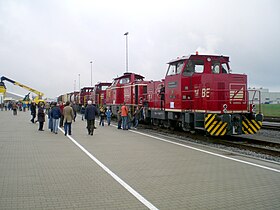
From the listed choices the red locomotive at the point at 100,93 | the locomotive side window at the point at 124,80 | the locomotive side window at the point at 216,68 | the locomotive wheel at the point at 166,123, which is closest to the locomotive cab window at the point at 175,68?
the locomotive side window at the point at 216,68

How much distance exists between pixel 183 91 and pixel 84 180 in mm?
8104

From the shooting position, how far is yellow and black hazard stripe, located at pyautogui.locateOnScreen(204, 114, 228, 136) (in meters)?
11.8

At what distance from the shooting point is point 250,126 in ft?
40.5

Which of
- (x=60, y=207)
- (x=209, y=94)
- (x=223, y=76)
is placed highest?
(x=223, y=76)

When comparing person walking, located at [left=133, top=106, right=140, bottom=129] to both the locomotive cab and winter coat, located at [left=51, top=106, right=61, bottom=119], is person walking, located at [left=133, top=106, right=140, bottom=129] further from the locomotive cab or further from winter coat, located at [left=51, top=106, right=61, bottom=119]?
winter coat, located at [left=51, top=106, right=61, bottom=119]

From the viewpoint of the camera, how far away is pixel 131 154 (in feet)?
29.6

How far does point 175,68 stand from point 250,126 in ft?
14.4

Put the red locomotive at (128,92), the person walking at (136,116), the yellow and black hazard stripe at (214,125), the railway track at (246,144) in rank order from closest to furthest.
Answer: the railway track at (246,144)
the yellow and black hazard stripe at (214,125)
the person walking at (136,116)
the red locomotive at (128,92)

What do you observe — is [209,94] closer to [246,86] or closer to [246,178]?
[246,86]

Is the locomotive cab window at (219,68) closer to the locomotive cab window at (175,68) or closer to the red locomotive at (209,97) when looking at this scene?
the red locomotive at (209,97)

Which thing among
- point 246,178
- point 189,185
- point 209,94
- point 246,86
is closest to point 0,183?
point 189,185

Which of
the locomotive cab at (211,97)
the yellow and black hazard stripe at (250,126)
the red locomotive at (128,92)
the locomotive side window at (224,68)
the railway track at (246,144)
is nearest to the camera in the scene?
the railway track at (246,144)

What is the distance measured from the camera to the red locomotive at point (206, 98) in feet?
39.2

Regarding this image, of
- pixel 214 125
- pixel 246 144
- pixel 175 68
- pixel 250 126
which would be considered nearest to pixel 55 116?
pixel 175 68
